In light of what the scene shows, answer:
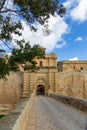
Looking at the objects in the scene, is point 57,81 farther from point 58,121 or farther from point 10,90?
point 58,121

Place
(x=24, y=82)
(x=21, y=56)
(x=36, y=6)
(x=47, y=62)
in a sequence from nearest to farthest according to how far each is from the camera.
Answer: (x=36, y=6)
(x=21, y=56)
(x=24, y=82)
(x=47, y=62)

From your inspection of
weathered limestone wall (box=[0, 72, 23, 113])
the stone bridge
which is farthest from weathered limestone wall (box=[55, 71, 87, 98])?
the stone bridge

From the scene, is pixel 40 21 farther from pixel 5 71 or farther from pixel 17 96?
pixel 17 96

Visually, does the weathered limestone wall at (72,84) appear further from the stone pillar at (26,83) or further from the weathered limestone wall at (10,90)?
the weathered limestone wall at (10,90)

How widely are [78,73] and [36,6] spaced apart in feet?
109

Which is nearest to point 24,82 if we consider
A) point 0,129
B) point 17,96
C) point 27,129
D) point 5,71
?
point 17,96

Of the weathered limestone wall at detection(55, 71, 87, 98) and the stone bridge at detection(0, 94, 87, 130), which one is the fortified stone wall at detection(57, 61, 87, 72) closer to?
the weathered limestone wall at detection(55, 71, 87, 98)

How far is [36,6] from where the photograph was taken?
1034cm

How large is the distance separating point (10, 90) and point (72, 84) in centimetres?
1031

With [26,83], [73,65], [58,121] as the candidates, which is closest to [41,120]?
[58,121]

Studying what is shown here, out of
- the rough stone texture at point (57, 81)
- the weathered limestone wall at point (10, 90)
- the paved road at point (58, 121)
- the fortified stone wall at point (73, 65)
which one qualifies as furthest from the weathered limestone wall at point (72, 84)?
the paved road at point (58, 121)

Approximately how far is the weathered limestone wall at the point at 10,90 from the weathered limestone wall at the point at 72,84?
6416mm

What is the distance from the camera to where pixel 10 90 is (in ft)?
136

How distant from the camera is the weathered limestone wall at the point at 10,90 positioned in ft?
135
